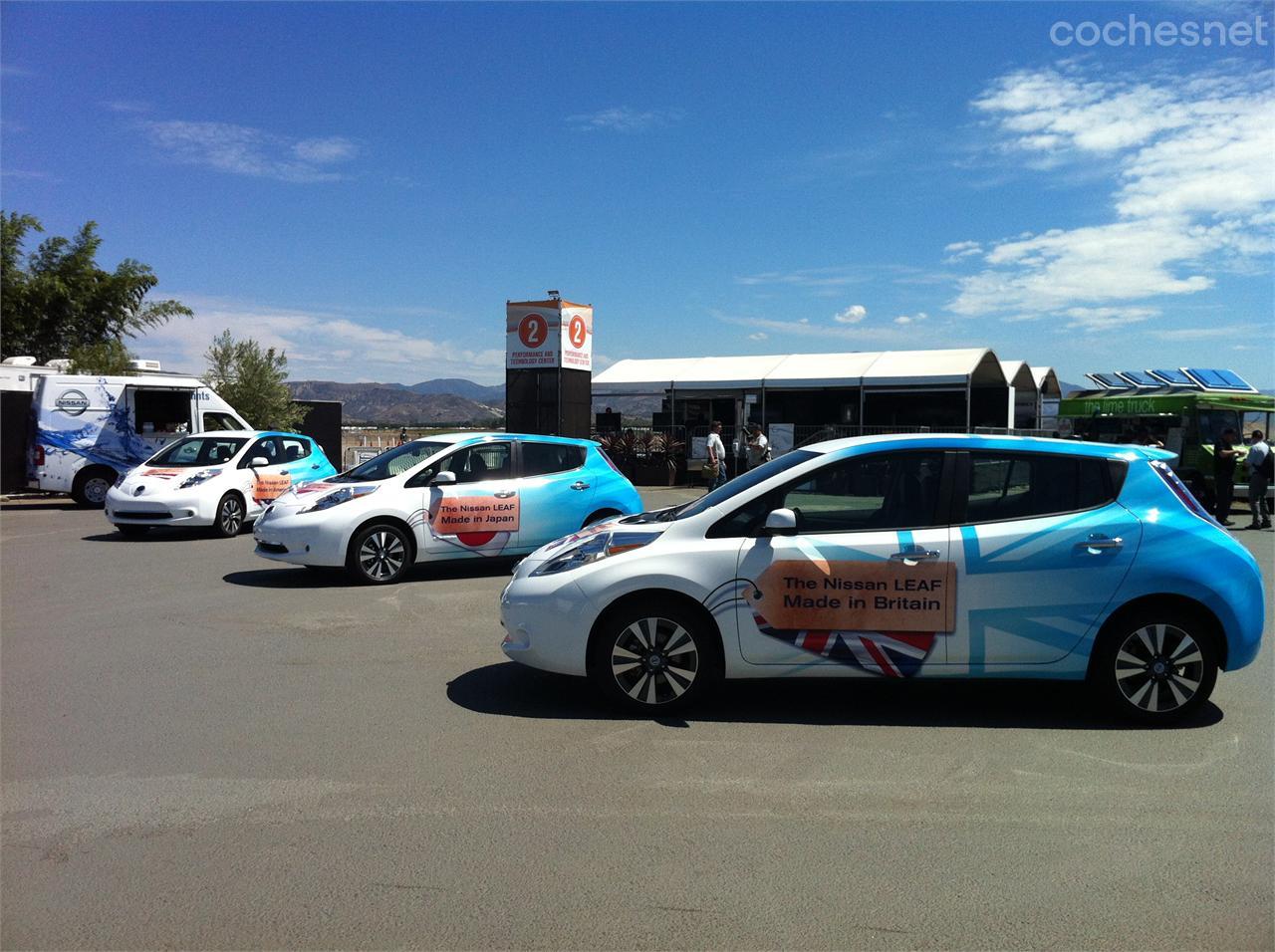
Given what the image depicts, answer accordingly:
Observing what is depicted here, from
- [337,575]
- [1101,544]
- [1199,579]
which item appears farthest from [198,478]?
[1199,579]

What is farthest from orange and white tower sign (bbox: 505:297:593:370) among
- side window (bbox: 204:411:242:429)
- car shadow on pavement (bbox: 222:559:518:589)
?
car shadow on pavement (bbox: 222:559:518:589)

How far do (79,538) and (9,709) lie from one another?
9.70 m

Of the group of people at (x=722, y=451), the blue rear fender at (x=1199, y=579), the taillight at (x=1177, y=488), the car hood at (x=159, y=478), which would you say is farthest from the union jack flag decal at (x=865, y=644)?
the group of people at (x=722, y=451)

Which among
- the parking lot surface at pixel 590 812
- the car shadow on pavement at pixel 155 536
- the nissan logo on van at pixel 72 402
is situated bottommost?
the parking lot surface at pixel 590 812

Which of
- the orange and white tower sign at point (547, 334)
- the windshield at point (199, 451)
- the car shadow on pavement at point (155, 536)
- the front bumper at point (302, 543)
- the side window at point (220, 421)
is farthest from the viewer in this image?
the orange and white tower sign at point (547, 334)

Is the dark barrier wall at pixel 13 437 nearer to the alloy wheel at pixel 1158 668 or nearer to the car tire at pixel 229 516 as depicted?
the car tire at pixel 229 516

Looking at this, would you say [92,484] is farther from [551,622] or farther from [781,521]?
[781,521]

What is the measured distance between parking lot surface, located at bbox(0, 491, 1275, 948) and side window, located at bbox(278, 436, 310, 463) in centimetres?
855

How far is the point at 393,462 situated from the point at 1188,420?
17.1m

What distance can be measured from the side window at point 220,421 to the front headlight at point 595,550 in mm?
16273

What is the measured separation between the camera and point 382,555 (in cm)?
1027

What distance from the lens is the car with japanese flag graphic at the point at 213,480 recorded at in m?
14.1

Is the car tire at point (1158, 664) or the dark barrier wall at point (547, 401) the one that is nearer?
the car tire at point (1158, 664)

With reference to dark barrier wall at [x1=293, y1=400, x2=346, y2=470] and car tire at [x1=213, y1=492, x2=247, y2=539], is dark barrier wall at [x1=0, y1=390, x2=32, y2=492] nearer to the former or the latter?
car tire at [x1=213, y1=492, x2=247, y2=539]
